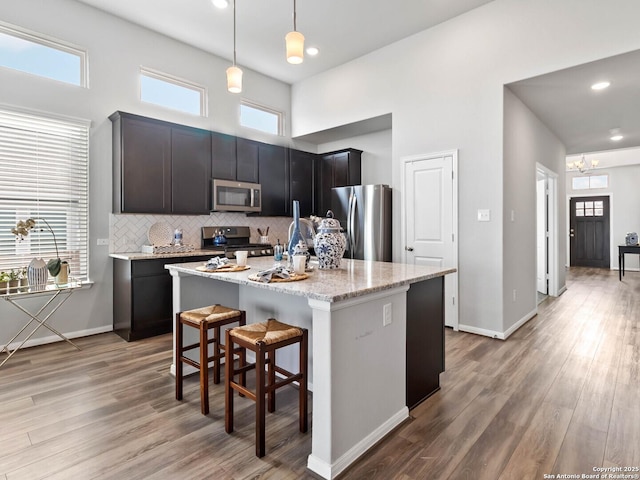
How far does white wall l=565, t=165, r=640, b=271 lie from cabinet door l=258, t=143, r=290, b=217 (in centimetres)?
783

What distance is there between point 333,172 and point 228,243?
2126 mm

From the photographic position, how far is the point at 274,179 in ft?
18.2

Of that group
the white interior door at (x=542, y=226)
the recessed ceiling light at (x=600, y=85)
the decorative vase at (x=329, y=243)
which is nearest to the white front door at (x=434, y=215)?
the recessed ceiling light at (x=600, y=85)

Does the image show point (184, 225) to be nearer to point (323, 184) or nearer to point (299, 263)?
point (323, 184)

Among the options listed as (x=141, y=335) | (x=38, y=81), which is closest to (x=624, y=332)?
(x=141, y=335)

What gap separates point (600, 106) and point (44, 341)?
693 cm

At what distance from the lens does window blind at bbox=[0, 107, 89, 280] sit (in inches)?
138

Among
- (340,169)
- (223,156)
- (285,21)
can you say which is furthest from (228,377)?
(340,169)

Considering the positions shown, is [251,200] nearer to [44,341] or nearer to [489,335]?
[44,341]

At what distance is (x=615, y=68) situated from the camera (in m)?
3.36

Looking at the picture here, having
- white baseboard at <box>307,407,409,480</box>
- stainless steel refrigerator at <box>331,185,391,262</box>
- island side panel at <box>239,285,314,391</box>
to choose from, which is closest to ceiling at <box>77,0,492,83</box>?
stainless steel refrigerator at <box>331,185,391,262</box>

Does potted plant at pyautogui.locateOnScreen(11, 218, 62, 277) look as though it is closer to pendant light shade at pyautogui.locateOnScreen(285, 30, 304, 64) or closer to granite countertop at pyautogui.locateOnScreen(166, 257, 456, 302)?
granite countertop at pyautogui.locateOnScreen(166, 257, 456, 302)

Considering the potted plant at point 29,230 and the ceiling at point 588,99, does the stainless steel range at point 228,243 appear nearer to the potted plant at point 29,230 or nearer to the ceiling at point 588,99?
the potted plant at point 29,230

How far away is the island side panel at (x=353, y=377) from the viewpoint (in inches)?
66.7
